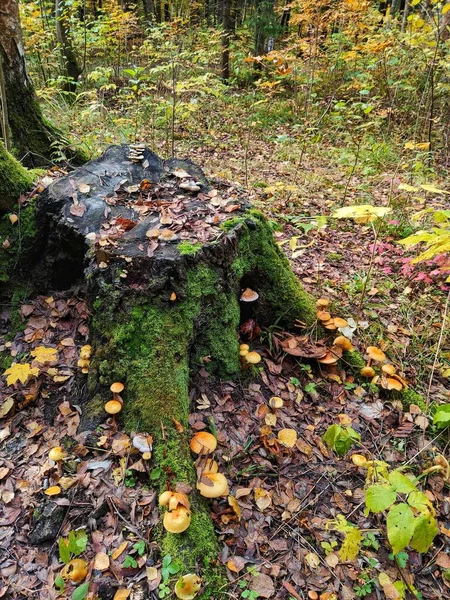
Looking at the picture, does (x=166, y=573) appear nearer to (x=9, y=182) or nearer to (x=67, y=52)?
(x=9, y=182)

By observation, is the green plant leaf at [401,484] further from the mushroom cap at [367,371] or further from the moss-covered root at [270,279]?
the moss-covered root at [270,279]

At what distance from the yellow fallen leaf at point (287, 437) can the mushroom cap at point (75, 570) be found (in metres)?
1.36

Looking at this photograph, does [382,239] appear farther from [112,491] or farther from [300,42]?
[300,42]

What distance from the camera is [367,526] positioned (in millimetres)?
2377

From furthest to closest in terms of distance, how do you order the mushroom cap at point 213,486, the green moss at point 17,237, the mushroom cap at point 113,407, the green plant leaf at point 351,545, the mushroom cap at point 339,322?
the green moss at point 17,237 → the mushroom cap at point 339,322 → the mushroom cap at point 113,407 → the mushroom cap at point 213,486 → the green plant leaf at point 351,545

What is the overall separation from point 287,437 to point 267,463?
221 millimetres

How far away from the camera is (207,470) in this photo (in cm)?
236

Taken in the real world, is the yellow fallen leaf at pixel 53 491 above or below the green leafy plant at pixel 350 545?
above

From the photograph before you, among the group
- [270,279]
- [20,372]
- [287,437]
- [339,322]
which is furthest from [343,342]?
[20,372]

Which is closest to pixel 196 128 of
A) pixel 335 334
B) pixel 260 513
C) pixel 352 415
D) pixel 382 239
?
pixel 382 239

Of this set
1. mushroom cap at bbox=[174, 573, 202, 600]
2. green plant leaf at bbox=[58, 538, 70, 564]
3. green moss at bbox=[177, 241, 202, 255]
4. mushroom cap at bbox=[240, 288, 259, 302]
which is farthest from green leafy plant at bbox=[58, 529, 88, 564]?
mushroom cap at bbox=[240, 288, 259, 302]

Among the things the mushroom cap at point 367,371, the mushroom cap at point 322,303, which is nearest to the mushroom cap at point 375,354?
the mushroom cap at point 367,371

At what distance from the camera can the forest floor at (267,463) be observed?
6.88 ft

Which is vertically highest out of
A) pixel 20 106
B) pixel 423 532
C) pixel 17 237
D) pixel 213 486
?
pixel 20 106
